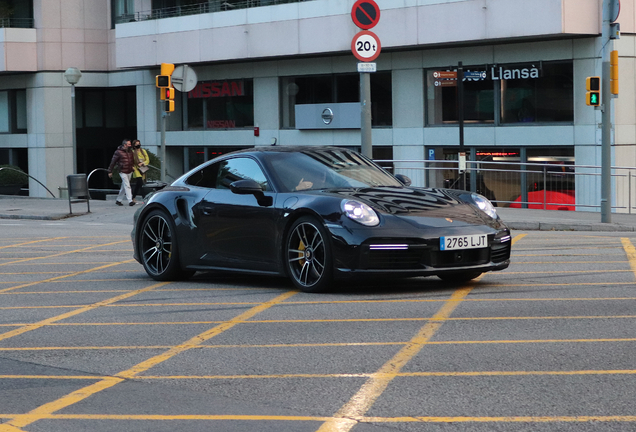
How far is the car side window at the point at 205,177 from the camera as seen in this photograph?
10422 millimetres

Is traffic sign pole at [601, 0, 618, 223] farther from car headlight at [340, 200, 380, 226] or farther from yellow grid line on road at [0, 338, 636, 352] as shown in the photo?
yellow grid line on road at [0, 338, 636, 352]

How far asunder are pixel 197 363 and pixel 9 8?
3403 cm

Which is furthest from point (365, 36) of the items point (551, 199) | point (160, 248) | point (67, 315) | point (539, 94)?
point (539, 94)

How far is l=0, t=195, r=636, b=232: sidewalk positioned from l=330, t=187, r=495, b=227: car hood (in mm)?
8667

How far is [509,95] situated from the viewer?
87.7 feet

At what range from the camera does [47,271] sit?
11.8 metres

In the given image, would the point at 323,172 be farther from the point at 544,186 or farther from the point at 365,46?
the point at 544,186

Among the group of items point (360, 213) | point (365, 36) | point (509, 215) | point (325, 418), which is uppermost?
point (365, 36)

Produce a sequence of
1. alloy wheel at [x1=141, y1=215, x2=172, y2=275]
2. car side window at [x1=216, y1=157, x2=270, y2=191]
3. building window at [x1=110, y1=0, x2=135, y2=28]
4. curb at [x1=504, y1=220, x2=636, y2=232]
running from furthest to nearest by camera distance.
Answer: building window at [x1=110, y1=0, x2=135, y2=28] < curb at [x1=504, y1=220, x2=636, y2=232] < alloy wheel at [x1=141, y1=215, x2=172, y2=275] < car side window at [x1=216, y1=157, x2=270, y2=191]

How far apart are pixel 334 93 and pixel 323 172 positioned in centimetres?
2078

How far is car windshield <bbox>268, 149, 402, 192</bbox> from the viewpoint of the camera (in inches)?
381

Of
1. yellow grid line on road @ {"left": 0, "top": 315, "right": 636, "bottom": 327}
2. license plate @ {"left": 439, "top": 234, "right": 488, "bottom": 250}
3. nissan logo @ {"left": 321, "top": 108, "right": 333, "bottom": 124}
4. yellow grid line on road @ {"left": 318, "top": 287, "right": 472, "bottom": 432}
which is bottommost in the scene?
yellow grid line on road @ {"left": 318, "top": 287, "right": 472, "bottom": 432}

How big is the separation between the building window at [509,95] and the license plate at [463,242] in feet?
57.2

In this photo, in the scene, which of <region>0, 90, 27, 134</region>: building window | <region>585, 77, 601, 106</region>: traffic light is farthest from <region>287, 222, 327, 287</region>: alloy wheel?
<region>0, 90, 27, 134</region>: building window
